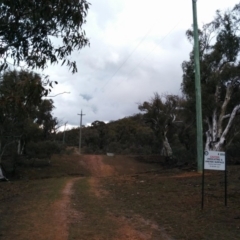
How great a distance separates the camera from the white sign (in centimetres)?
1042

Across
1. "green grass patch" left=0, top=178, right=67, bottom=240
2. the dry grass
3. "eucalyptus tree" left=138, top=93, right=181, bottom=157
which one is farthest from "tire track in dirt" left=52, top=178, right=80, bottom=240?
"eucalyptus tree" left=138, top=93, right=181, bottom=157

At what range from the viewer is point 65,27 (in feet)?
31.2

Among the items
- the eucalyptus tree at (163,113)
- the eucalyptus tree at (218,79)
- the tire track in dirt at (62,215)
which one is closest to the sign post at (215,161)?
the tire track in dirt at (62,215)

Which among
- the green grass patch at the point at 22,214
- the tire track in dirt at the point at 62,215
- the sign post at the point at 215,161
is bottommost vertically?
the green grass patch at the point at 22,214

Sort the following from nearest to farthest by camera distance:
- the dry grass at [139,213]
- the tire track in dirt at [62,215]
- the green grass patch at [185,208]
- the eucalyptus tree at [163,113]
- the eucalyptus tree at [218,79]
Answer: the tire track in dirt at [62,215] → the dry grass at [139,213] → the green grass patch at [185,208] → the eucalyptus tree at [218,79] → the eucalyptus tree at [163,113]

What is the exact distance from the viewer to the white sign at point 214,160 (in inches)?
410

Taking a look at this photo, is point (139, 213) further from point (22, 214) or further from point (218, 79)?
point (218, 79)

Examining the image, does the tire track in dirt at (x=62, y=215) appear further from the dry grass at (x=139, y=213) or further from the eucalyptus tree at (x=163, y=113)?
the eucalyptus tree at (x=163, y=113)

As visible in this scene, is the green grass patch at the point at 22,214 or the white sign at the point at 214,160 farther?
the white sign at the point at 214,160

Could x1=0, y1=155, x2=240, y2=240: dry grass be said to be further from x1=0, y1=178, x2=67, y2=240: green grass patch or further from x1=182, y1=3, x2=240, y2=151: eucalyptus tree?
x1=182, y1=3, x2=240, y2=151: eucalyptus tree

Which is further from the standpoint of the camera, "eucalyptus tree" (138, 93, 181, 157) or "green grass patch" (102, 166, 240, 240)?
"eucalyptus tree" (138, 93, 181, 157)

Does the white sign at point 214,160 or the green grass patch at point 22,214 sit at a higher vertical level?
the white sign at point 214,160

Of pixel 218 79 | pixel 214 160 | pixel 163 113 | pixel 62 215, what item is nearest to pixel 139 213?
pixel 62 215

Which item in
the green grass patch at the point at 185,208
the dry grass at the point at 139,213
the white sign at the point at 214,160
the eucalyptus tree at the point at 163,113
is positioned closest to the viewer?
the dry grass at the point at 139,213
